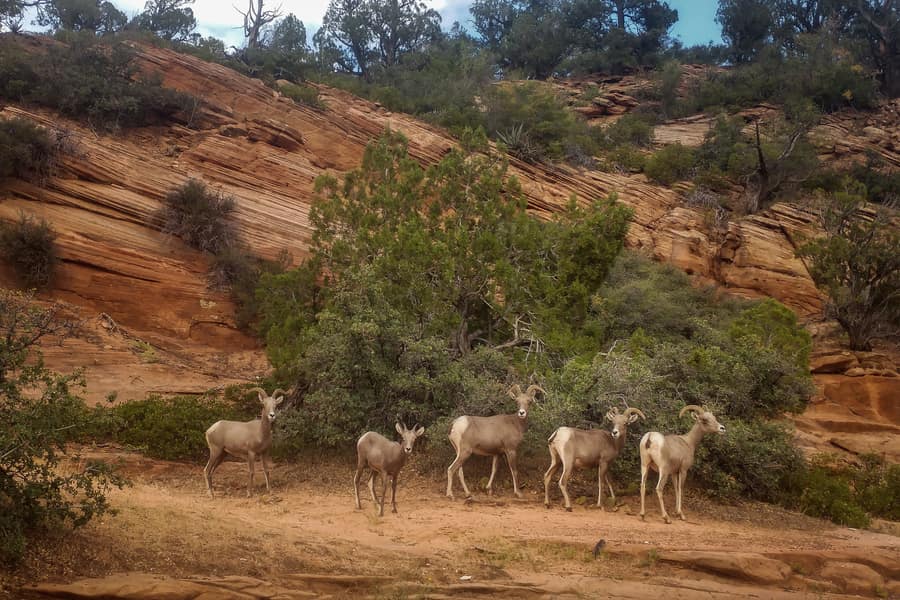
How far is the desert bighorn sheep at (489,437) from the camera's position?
1215 cm

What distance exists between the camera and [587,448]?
12.0 meters

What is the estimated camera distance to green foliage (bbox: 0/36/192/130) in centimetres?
2683

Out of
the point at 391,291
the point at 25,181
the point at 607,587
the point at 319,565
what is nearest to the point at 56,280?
the point at 25,181

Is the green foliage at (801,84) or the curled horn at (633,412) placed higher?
the green foliage at (801,84)

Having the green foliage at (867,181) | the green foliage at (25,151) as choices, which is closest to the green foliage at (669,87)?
the green foliage at (867,181)

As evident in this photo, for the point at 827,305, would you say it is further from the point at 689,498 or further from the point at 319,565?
the point at 319,565

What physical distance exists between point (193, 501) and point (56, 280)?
12.6 meters

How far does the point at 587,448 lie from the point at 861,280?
22229mm

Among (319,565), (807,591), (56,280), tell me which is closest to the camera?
(319,565)

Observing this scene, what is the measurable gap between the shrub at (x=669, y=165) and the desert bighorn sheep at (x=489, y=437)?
28.8 metres

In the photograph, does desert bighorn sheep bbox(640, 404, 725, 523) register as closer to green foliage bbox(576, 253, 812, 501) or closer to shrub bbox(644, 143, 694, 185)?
green foliage bbox(576, 253, 812, 501)

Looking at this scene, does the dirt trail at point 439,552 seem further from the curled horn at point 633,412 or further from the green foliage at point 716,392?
the curled horn at point 633,412

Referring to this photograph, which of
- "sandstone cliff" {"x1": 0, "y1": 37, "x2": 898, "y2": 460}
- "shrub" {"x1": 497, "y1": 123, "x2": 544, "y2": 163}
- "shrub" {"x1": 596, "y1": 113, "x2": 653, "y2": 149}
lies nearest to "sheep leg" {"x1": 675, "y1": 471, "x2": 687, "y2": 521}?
"sandstone cliff" {"x1": 0, "y1": 37, "x2": 898, "y2": 460}

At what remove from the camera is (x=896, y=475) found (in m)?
16.6
